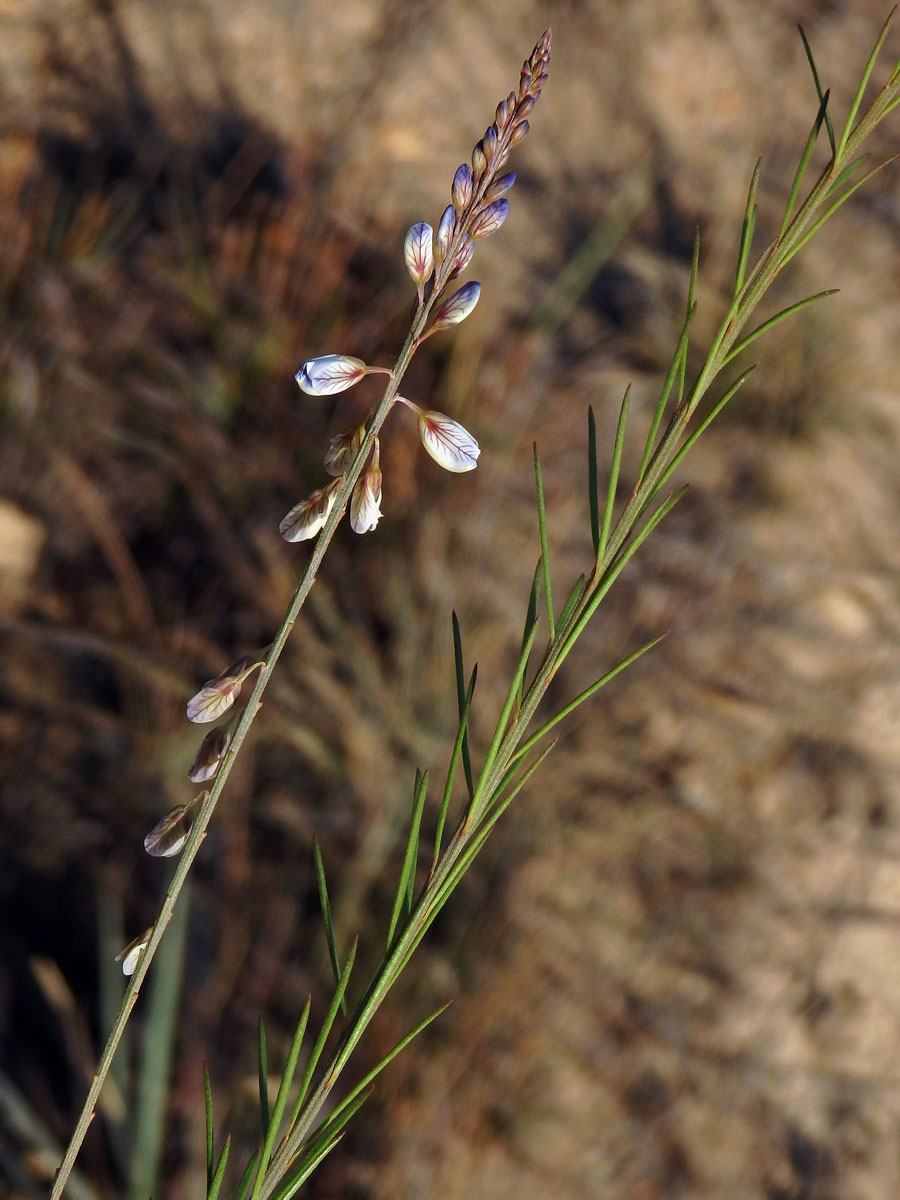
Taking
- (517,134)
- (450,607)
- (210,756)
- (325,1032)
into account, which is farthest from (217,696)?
(450,607)

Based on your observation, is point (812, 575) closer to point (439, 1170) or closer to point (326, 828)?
point (326, 828)

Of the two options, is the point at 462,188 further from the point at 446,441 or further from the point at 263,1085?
the point at 263,1085

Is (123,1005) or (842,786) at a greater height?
(123,1005)

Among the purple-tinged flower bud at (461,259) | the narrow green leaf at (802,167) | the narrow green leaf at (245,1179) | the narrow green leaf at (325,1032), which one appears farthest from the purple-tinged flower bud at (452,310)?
the narrow green leaf at (245,1179)

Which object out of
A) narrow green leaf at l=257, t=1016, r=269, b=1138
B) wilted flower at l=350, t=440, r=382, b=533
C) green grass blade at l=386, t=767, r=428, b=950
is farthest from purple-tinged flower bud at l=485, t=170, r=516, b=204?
narrow green leaf at l=257, t=1016, r=269, b=1138

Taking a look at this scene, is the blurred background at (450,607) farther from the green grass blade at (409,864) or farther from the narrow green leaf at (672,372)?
the narrow green leaf at (672,372)

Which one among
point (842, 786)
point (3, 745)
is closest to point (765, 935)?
point (842, 786)
